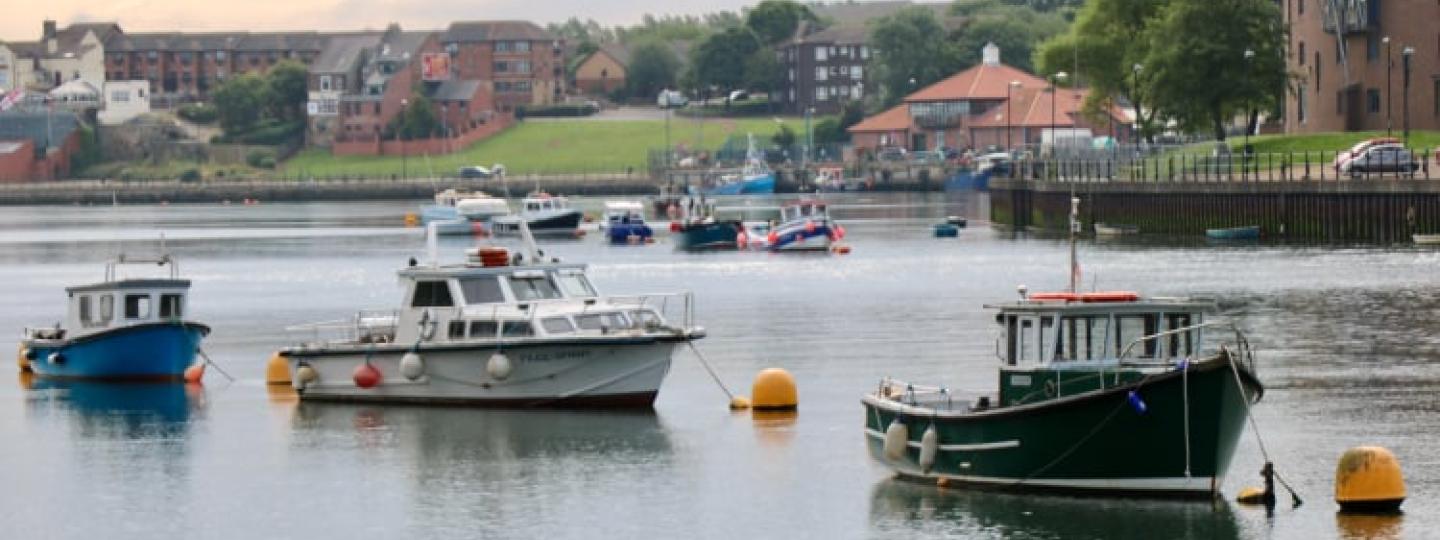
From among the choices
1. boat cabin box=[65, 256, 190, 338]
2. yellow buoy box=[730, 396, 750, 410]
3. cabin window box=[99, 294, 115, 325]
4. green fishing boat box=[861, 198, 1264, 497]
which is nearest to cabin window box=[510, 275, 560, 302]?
yellow buoy box=[730, 396, 750, 410]

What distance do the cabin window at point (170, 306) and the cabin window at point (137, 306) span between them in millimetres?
318

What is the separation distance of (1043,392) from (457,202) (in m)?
147

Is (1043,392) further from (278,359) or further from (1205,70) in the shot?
(1205,70)

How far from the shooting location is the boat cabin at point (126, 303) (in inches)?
2486

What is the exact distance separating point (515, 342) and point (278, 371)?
1117 cm

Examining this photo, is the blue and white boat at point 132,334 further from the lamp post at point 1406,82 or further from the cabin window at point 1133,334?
the lamp post at point 1406,82

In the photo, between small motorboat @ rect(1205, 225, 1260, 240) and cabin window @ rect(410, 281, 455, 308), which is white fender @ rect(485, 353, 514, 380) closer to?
cabin window @ rect(410, 281, 455, 308)

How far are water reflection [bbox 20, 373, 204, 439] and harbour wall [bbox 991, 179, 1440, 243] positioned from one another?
2199 inches

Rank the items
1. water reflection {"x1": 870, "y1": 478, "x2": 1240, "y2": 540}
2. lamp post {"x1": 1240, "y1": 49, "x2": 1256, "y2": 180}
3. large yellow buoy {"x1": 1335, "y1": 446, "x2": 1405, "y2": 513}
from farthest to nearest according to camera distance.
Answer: lamp post {"x1": 1240, "y1": 49, "x2": 1256, "y2": 180}
large yellow buoy {"x1": 1335, "y1": 446, "x2": 1405, "y2": 513}
water reflection {"x1": 870, "y1": 478, "x2": 1240, "y2": 540}

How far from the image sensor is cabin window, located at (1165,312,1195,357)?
133 feet

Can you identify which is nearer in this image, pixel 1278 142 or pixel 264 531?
pixel 264 531

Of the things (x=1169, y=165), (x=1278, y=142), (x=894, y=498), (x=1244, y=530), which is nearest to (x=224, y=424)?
(x=894, y=498)

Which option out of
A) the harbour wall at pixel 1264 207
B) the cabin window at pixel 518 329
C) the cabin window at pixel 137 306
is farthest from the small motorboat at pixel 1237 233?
the cabin window at pixel 518 329

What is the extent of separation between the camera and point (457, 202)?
186m
